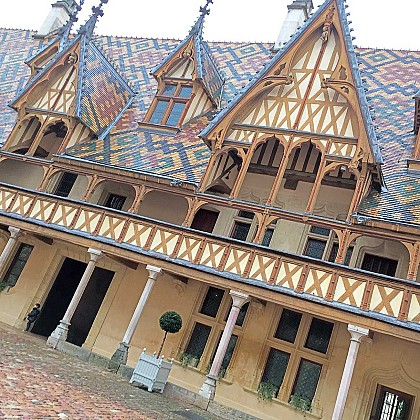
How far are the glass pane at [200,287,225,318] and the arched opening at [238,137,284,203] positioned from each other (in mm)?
3274

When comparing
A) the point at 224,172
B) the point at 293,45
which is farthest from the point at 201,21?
the point at 224,172

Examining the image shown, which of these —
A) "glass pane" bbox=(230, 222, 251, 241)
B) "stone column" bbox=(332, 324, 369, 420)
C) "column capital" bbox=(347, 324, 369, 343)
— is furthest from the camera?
"glass pane" bbox=(230, 222, 251, 241)

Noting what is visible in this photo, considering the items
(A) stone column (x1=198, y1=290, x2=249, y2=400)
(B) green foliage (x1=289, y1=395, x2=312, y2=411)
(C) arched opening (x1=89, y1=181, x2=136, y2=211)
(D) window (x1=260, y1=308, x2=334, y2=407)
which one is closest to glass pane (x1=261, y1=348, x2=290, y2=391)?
(D) window (x1=260, y1=308, x2=334, y2=407)

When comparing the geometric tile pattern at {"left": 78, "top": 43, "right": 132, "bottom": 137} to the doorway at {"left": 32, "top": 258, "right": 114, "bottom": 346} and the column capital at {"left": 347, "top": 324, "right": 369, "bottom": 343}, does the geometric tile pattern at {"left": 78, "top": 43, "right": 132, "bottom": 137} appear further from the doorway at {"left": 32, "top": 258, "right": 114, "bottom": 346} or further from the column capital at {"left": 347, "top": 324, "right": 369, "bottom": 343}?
the column capital at {"left": 347, "top": 324, "right": 369, "bottom": 343}

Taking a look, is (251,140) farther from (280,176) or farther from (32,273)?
(32,273)

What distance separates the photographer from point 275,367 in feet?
43.1

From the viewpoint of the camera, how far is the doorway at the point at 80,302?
16406mm

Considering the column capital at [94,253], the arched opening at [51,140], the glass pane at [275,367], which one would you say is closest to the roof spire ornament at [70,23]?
the arched opening at [51,140]

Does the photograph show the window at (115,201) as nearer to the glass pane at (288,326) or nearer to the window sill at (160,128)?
the window sill at (160,128)

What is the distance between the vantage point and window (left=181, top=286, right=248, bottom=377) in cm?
1372

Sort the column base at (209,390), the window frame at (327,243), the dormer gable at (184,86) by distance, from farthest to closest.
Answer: the dormer gable at (184,86), the window frame at (327,243), the column base at (209,390)

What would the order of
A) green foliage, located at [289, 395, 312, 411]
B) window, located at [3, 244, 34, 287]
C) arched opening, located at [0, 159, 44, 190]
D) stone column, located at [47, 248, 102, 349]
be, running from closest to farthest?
green foliage, located at [289, 395, 312, 411], stone column, located at [47, 248, 102, 349], window, located at [3, 244, 34, 287], arched opening, located at [0, 159, 44, 190]

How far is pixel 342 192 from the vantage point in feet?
47.1

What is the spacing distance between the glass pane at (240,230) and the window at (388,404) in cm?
609
